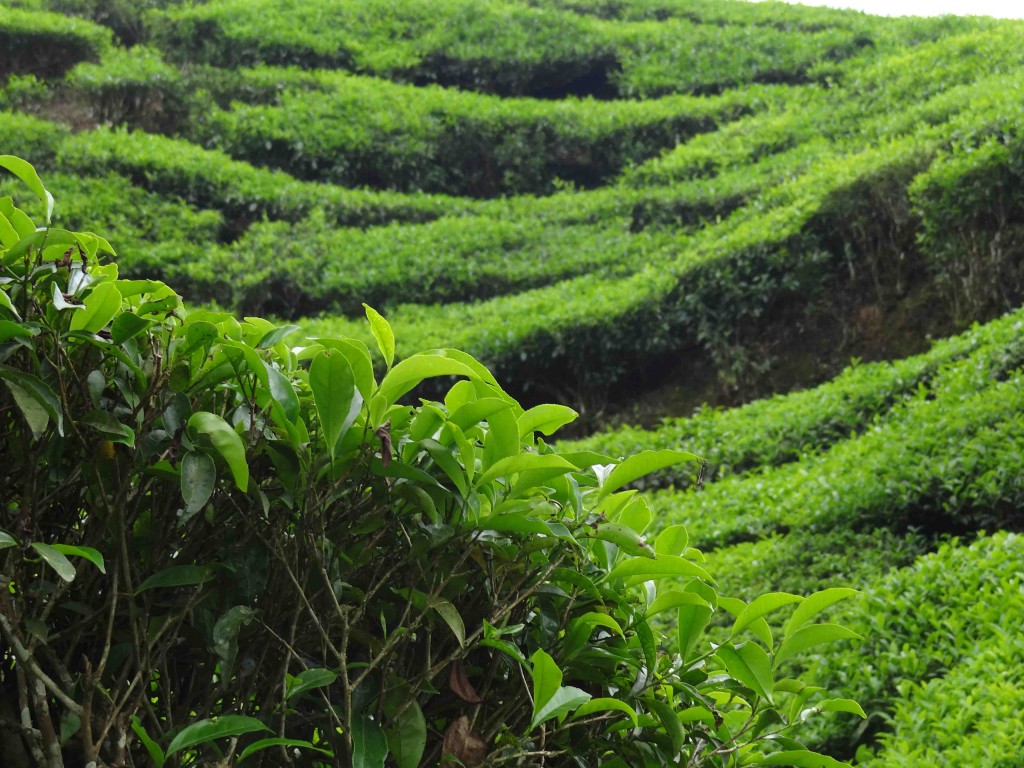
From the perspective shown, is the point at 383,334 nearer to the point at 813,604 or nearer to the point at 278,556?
the point at 278,556

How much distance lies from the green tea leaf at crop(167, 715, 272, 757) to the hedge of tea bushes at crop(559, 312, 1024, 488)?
512cm

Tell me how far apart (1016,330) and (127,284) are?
19.6 feet

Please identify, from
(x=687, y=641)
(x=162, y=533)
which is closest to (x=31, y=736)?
(x=162, y=533)

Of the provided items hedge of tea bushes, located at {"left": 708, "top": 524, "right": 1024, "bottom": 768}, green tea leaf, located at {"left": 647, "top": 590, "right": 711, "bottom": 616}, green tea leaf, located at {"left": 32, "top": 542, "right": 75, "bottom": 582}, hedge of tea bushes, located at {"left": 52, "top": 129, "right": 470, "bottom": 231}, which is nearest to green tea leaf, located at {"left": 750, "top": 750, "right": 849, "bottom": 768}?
Result: green tea leaf, located at {"left": 647, "top": 590, "right": 711, "bottom": 616}

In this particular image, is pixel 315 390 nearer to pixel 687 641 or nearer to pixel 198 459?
pixel 198 459

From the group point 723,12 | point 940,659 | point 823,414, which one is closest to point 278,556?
point 940,659

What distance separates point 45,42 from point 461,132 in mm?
5604

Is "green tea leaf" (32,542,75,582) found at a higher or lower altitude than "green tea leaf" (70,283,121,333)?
lower

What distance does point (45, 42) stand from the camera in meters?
12.9

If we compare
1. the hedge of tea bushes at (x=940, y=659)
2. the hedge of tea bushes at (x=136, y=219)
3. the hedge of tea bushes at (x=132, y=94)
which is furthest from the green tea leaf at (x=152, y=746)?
the hedge of tea bushes at (x=132, y=94)

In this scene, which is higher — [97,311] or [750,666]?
[97,311]

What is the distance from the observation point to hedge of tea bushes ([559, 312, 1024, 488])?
6.23 meters

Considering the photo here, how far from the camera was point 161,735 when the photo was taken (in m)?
1.20

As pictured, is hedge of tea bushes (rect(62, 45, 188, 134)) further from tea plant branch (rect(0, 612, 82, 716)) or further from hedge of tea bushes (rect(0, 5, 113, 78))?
tea plant branch (rect(0, 612, 82, 716))
